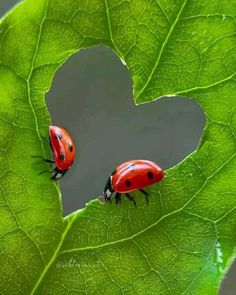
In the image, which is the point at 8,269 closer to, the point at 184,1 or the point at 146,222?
the point at 146,222

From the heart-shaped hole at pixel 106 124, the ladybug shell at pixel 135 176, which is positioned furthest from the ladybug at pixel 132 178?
the heart-shaped hole at pixel 106 124

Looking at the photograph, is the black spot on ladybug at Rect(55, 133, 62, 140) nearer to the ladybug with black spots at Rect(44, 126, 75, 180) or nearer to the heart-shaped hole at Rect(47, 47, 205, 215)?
the ladybug with black spots at Rect(44, 126, 75, 180)

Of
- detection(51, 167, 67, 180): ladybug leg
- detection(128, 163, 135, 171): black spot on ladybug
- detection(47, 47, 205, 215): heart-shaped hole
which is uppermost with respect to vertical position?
detection(51, 167, 67, 180): ladybug leg

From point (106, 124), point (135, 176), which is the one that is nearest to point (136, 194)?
point (135, 176)

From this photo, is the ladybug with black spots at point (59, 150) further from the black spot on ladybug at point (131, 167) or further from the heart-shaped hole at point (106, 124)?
the heart-shaped hole at point (106, 124)

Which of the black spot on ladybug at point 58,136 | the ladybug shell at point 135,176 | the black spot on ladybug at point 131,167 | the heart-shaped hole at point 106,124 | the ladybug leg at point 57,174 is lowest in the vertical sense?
the heart-shaped hole at point 106,124

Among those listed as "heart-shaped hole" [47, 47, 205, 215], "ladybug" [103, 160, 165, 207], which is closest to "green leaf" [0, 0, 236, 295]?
"ladybug" [103, 160, 165, 207]

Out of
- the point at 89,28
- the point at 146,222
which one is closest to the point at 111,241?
the point at 146,222
